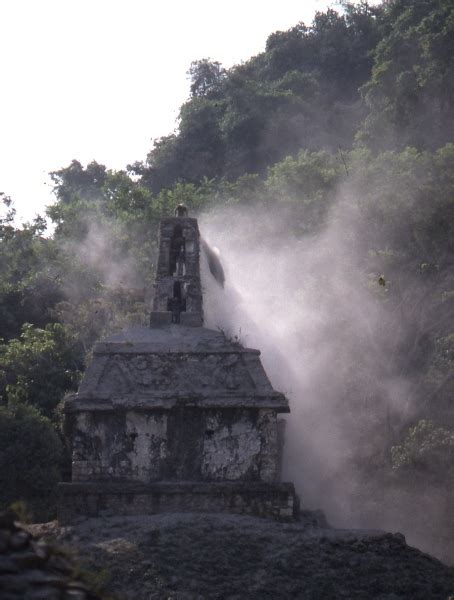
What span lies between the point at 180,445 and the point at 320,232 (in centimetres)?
1676

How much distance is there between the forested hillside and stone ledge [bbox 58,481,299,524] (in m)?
4.18

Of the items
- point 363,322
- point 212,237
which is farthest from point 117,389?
point 212,237

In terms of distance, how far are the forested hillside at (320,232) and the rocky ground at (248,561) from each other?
623 cm

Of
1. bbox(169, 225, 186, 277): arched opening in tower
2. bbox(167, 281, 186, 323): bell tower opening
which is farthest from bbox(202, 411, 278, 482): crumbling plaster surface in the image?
Answer: bbox(169, 225, 186, 277): arched opening in tower

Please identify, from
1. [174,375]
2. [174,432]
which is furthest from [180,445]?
[174,375]

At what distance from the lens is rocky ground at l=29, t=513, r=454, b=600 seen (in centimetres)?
1073

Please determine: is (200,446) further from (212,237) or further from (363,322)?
(212,237)

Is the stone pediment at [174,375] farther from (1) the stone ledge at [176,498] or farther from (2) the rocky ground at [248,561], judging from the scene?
(2) the rocky ground at [248,561]

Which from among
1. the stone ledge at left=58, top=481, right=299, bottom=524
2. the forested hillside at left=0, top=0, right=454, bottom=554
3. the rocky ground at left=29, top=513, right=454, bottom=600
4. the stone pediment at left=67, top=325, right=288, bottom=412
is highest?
the forested hillside at left=0, top=0, right=454, bottom=554

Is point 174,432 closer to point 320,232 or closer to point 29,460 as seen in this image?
point 29,460

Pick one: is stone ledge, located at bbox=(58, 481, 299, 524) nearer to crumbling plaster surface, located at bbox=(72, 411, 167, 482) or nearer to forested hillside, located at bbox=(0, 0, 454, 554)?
crumbling plaster surface, located at bbox=(72, 411, 167, 482)

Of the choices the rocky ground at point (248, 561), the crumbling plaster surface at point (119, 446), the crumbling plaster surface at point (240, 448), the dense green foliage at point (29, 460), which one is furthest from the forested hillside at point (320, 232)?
the rocky ground at point (248, 561)

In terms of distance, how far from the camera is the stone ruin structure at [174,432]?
13789 mm

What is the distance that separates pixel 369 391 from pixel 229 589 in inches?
522
